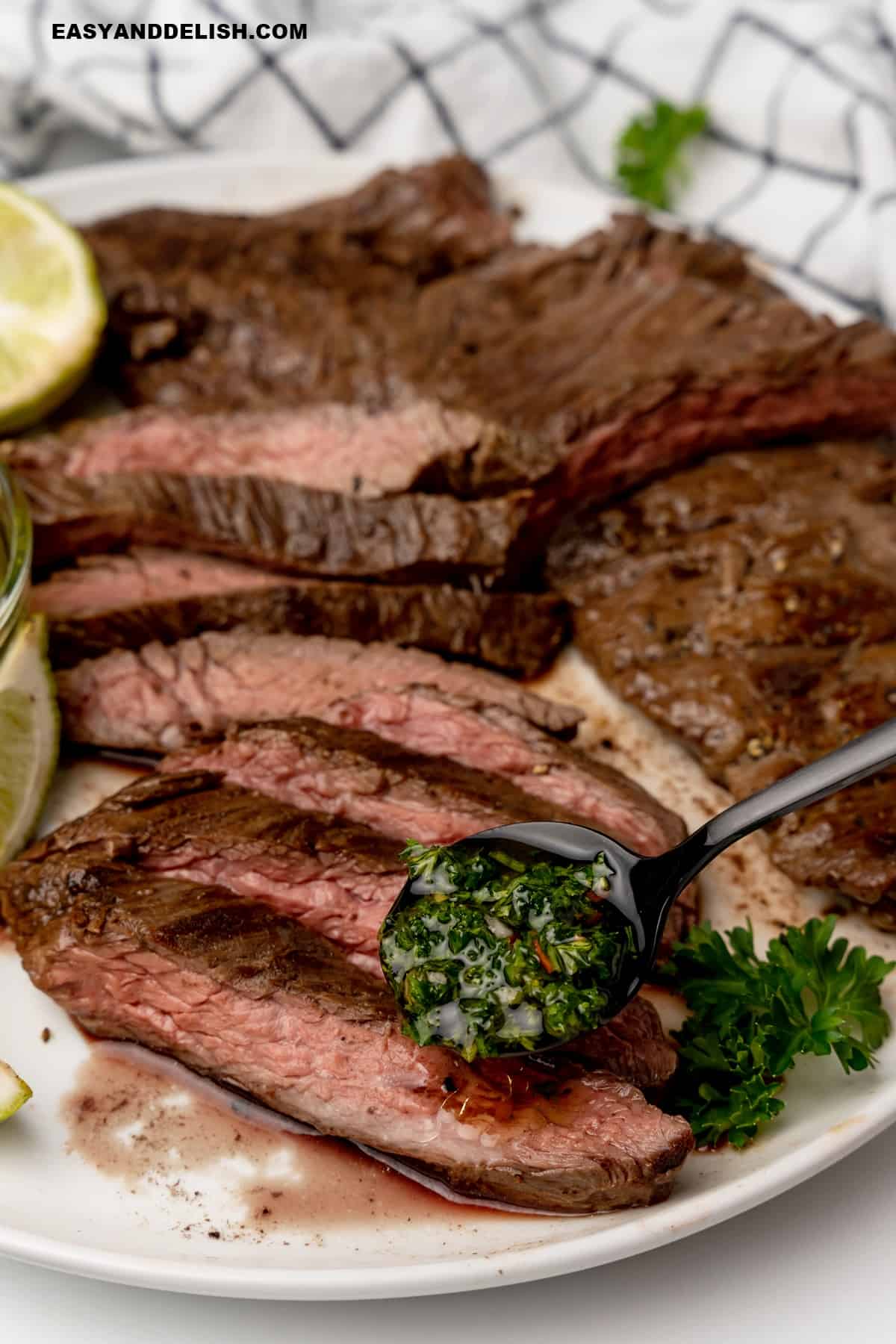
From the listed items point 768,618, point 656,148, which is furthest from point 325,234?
point 768,618

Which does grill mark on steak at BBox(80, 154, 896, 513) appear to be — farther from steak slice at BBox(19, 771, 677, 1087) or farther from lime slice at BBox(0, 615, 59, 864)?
steak slice at BBox(19, 771, 677, 1087)

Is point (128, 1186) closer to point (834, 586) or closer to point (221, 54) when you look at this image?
point (834, 586)

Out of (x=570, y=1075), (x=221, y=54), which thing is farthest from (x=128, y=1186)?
(x=221, y=54)

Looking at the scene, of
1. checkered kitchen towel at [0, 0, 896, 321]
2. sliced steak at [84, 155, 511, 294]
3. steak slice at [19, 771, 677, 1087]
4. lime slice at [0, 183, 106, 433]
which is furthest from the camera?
checkered kitchen towel at [0, 0, 896, 321]

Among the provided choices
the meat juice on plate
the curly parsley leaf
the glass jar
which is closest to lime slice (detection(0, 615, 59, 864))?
the glass jar

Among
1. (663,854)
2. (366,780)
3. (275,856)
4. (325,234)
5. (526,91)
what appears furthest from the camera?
(526,91)

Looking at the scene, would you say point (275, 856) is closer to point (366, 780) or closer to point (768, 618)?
point (366, 780)
